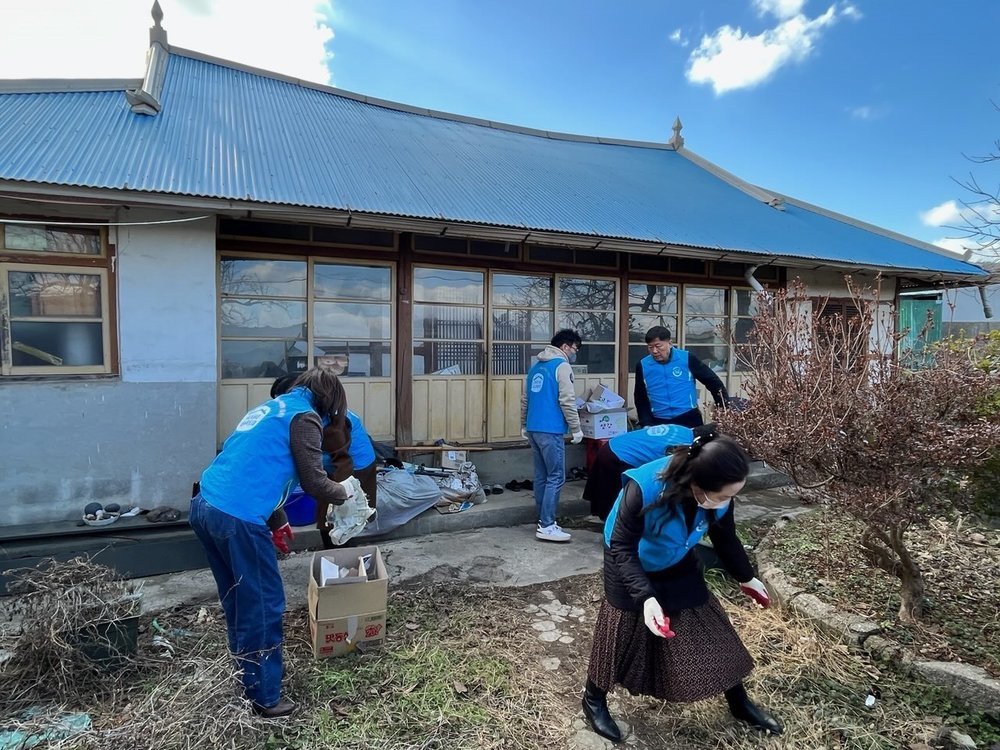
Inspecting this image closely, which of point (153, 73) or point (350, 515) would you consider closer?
point (350, 515)

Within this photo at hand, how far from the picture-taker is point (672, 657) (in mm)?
2377

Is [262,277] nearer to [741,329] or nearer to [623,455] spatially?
[623,455]

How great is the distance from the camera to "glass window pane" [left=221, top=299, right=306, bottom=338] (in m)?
5.42

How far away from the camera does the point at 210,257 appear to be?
15.9ft

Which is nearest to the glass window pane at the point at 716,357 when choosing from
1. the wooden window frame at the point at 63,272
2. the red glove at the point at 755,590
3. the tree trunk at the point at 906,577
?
the tree trunk at the point at 906,577

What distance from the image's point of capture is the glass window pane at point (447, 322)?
20.4 feet

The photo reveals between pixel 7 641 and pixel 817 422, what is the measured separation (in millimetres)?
4258

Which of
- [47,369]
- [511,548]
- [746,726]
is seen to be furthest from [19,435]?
[746,726]

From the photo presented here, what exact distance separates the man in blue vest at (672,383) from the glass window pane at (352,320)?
278 cm

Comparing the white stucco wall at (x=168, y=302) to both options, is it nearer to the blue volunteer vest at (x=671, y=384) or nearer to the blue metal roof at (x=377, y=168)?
the blue metal roof at (x=377, y=168)

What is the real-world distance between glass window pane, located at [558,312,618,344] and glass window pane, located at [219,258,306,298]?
3124 millimetres

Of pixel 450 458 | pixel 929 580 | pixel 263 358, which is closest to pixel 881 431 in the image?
pixel 929 580

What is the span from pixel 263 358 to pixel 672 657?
4.66m

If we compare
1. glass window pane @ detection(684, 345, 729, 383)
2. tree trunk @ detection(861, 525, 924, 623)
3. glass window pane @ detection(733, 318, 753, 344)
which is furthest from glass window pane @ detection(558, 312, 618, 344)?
tree trunk @ detection(861, 525, 924, 623)
